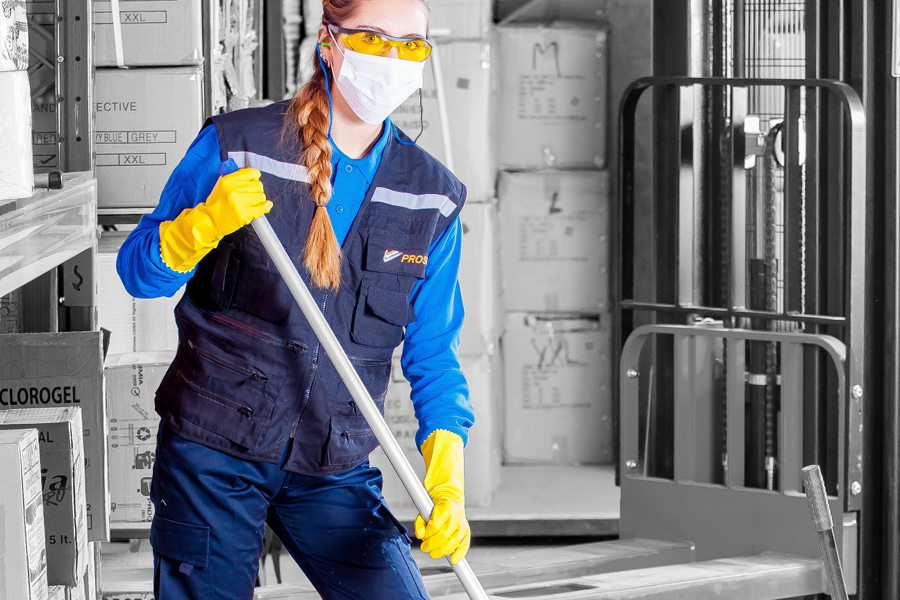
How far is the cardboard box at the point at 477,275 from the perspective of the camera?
4.46 metres

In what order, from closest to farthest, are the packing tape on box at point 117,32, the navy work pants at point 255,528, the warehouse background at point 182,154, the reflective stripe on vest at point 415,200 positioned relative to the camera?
1. the navy work pants at point 255,528
2. the reflective stripe on vest at point 415,200
3. the warehouse background at point 182,154
4. the packing tape on box at point 117,32

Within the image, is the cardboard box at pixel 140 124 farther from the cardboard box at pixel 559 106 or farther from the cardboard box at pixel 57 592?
the cardboard box at pixel 559 106

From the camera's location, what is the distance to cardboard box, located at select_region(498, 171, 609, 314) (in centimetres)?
504

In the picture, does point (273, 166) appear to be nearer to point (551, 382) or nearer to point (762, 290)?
point (762, 290)

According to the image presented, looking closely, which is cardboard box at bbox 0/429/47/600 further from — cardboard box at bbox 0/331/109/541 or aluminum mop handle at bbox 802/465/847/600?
aluminum mop handle at bbox 802/465/847/600

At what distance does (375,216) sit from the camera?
2131 mm

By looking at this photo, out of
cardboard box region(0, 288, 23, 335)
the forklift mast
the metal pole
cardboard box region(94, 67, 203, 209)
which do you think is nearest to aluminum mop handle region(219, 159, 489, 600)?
the metal pole

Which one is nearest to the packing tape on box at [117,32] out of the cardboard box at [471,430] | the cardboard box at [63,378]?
the cardboard box at [63,378]

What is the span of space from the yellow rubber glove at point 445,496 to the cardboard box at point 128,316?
5.08ft

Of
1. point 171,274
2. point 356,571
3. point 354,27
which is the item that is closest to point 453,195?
point 354,27

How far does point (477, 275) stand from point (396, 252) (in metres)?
2.35

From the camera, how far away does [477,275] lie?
447cm

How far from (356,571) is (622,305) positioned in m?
2.13

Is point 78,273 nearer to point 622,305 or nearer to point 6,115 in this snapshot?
point 6,115
